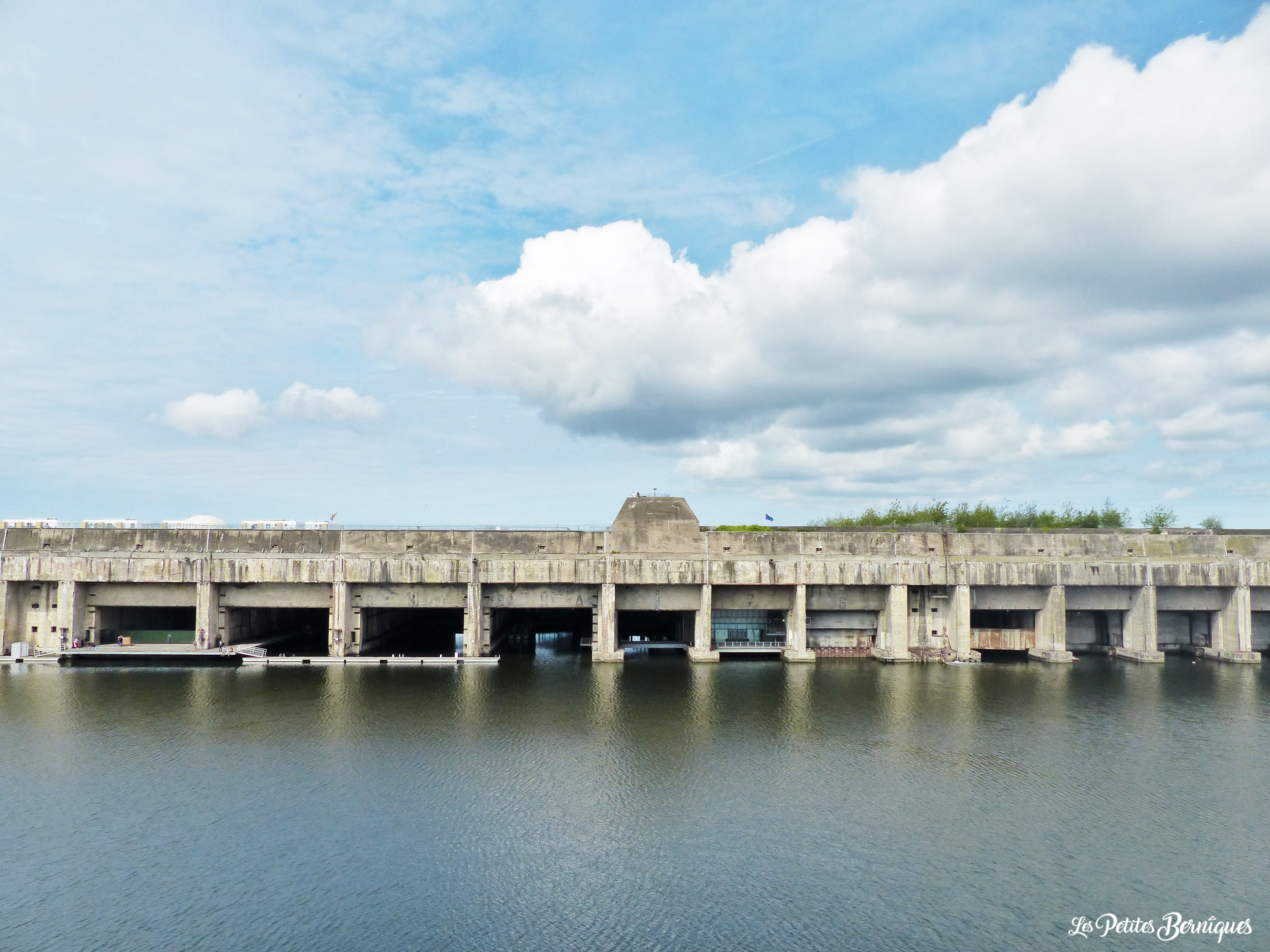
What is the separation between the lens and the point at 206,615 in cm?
6962

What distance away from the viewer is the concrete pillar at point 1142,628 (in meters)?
74.0

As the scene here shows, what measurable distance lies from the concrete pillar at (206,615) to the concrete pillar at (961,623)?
7011 cm

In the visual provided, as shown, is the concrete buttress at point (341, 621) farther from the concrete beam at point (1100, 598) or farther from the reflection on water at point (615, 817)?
the concrete beam at point (1100, 598)

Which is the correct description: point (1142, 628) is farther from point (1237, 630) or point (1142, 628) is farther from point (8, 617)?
point (8, 617)

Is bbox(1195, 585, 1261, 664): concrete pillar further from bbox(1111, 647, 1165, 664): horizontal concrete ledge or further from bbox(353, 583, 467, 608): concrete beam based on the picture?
bbox(353, 583, 467, 608): concrete beam

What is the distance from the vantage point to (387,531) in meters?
70.1

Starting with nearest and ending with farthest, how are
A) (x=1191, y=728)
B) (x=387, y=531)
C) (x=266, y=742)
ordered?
(x=266, y=742) → (x=1191, y=728) → (x=387, y=531)

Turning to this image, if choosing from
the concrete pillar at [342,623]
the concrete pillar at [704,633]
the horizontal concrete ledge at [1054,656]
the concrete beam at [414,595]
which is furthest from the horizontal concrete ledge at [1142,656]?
the concrete pillar at [342,623]

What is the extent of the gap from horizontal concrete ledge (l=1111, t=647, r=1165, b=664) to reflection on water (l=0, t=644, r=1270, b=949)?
16.7 m

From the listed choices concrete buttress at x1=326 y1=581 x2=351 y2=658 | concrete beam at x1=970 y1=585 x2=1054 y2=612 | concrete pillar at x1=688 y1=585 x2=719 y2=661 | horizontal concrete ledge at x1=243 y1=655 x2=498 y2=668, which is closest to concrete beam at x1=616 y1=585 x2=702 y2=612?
concrete pillar at x1=688 y1=585 x2=719 y2=661

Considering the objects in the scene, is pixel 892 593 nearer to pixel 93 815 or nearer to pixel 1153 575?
pixel 1153 575

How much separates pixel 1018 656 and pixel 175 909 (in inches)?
2951

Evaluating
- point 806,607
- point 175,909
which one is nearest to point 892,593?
point 806,607

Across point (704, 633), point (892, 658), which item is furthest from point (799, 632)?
point (892, 658)
